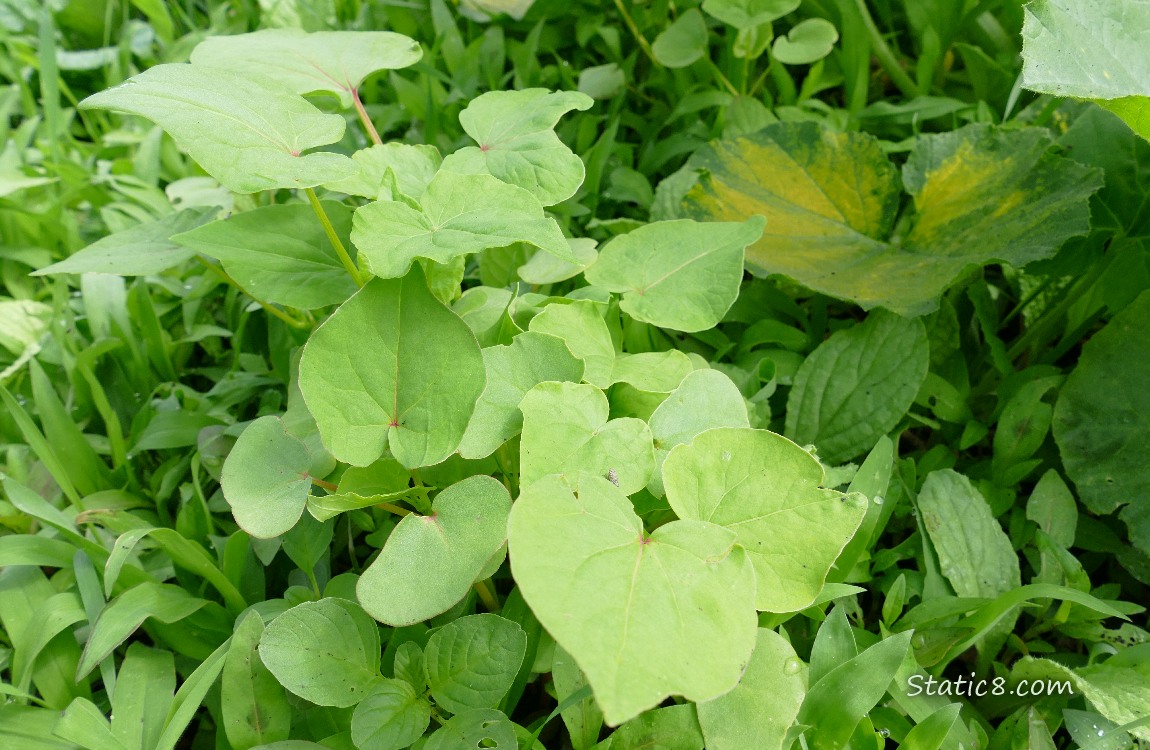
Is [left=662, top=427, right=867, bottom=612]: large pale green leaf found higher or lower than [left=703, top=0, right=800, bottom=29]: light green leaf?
lower

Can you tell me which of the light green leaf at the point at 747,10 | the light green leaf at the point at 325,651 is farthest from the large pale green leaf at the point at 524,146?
the light green leaf at the point at 747,10

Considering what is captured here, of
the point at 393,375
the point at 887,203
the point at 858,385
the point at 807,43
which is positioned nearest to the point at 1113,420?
the point at 858,385

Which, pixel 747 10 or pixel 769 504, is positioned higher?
pixel 747 10

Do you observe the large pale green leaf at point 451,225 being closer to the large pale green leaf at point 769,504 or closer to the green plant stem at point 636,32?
the large pale green leaf at point 769,504

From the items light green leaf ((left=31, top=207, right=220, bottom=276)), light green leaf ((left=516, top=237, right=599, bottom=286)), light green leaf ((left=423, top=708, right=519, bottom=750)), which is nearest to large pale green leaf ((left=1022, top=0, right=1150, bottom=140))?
light green leaf ((left=516, top=237, right=599, bottom=286))

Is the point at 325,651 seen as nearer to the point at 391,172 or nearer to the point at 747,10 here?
the point at 391,172

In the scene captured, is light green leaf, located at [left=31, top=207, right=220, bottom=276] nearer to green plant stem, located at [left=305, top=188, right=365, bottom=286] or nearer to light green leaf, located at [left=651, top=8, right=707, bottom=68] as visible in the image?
green plant stem, located at [left=305, top=188, right=365, bottom=286]

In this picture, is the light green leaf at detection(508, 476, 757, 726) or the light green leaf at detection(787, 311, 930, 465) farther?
the light green leaf at detection(787, 311, 930, 465)
